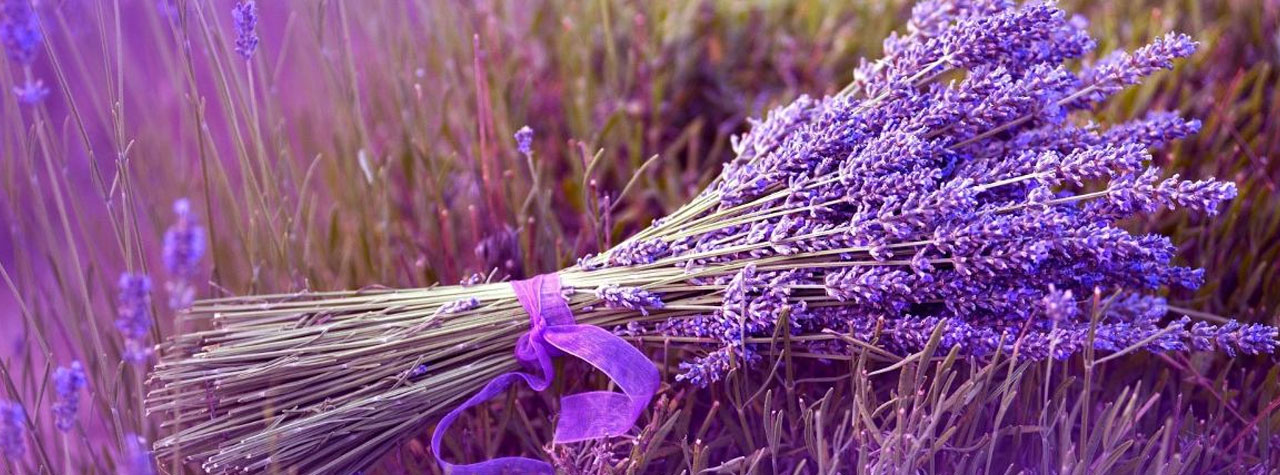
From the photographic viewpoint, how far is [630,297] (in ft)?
3.60

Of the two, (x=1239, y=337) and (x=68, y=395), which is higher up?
(x=68, y=395)

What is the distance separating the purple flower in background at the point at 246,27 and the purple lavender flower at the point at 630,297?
54 centimetres

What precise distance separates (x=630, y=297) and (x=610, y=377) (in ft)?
0.34

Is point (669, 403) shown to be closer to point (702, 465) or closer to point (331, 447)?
point (702, 465)

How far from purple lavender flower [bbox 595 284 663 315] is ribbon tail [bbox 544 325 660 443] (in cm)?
4

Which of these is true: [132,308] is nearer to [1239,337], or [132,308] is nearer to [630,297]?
[630,297]

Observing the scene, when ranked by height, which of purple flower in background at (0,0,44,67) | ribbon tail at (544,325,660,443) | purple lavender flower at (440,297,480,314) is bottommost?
ribbon tail at (544,325,660,443)

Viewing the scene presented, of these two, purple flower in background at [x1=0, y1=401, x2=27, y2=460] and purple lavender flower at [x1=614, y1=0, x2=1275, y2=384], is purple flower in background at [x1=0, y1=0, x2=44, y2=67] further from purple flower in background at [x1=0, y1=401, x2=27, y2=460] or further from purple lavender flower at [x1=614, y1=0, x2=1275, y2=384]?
purple lavender flower at [x1=614, y1=0, x2=1275, y2=384]

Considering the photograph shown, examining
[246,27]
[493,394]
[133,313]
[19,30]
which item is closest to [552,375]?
[493,394]

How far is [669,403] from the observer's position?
3.98 feet

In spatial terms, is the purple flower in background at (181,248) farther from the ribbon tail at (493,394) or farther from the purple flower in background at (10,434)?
the ribbon tail at (493,394)

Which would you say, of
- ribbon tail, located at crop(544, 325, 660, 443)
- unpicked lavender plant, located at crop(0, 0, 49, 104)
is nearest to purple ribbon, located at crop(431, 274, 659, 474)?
ribbon tail, located at crop(544, 325, 660, 443)

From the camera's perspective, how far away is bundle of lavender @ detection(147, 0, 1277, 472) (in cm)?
102

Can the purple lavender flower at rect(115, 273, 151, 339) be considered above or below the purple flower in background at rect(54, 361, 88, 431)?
above
